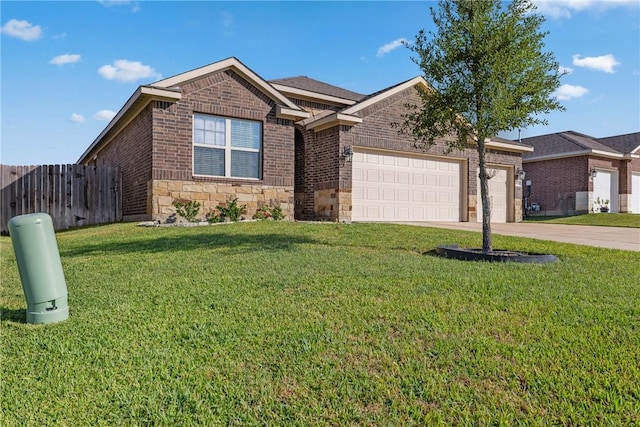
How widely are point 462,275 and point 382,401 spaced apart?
308 cm

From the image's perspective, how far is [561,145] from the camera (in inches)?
950

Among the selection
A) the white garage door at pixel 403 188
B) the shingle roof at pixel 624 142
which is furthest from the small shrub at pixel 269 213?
the shingle roof at pixel 624 142

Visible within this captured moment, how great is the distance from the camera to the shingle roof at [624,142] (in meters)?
24.8

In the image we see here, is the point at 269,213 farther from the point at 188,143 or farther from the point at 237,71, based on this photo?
the point at 237,71

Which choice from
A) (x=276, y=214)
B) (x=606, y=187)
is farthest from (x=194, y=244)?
(x=606, y=187)

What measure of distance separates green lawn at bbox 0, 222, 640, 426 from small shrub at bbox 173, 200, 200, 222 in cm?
606

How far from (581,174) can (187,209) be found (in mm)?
22377

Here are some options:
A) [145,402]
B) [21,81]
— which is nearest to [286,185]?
[21,81]

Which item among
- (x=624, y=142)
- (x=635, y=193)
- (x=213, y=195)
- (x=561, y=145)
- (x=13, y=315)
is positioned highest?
(x=624, y=142)

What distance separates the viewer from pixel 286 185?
13500 mm

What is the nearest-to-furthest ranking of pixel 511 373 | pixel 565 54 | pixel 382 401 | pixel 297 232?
pixel 382 401 < pixel 511 373 < pixel 565 54 < pixel 297 232

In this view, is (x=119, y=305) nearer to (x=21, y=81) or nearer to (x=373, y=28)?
(x=21, y=81)

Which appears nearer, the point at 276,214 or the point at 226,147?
the point at 226,147

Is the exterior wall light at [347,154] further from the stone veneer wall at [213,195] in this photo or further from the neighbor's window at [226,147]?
the neighbor's window at [226,147]
